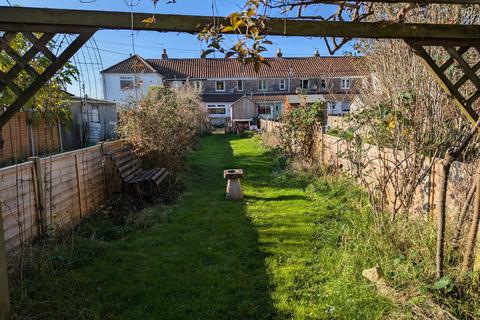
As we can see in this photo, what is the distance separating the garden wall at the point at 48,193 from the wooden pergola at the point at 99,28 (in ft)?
5.40

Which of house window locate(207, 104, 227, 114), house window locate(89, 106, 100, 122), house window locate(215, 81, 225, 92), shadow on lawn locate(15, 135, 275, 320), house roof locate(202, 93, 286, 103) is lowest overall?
shadow on lawn locate(15, 135, 275, 320)

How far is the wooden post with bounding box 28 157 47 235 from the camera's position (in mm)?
5230

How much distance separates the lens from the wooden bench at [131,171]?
8.04 metres

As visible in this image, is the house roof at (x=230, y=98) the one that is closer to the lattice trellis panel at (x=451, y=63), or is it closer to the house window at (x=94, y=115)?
the house window at (x=94, y=115)

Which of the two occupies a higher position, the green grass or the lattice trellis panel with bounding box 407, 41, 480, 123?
the lattice trellis panel with bounding box 407, 41, 480, 123

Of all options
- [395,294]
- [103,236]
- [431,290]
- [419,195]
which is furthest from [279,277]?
[103,236]

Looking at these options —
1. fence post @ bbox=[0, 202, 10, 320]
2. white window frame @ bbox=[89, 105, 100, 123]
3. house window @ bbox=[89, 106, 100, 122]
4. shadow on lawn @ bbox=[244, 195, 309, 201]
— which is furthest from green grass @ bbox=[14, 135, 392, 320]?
house window @ bbox=[89, 106, 100, 122]

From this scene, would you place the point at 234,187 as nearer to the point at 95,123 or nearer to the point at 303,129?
the point at 303,129

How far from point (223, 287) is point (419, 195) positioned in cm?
330

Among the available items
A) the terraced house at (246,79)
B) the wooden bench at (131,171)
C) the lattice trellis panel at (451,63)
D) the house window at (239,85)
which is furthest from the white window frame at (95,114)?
the house window at (239,85)

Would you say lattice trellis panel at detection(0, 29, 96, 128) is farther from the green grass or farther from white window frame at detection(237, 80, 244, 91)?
white window frame at detection(237, 80, 244, 91)

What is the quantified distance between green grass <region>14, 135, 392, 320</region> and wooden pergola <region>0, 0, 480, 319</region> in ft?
3.70

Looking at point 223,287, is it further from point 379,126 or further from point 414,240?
point 379,126

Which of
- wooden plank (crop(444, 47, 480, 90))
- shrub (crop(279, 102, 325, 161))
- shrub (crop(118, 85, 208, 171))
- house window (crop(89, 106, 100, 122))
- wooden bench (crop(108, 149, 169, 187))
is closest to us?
wooden plank (crop(444, 47, 480, 90))
